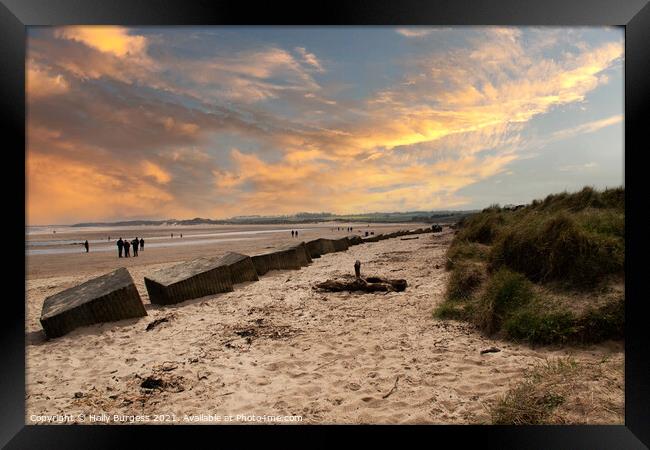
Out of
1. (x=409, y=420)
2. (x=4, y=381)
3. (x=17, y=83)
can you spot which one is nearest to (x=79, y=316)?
(x=4, y=381)

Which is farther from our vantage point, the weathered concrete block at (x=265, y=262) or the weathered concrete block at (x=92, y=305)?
the weathered concrete block at (x=265, y=262)

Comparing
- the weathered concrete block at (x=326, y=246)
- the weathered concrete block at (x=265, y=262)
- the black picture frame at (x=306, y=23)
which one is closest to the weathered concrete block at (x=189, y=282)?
the weathered concrete block at (x=265, y=262)

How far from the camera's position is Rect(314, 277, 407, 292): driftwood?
6.45 meters

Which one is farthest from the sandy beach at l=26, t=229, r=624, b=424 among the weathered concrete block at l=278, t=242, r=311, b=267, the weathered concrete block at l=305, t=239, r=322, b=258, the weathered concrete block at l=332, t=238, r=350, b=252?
the weathered concrete block at l=332, t=238, r=350, b=252

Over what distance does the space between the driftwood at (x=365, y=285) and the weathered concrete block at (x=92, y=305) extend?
3.58m

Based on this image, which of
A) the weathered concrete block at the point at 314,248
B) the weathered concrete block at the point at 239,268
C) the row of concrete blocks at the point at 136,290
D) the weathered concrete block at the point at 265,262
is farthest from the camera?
the weathered concrete block at the point at 314,248

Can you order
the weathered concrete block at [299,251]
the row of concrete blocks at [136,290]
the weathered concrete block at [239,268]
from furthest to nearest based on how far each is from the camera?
the weathered concrete block at [299,251] → the weathered concrete block at [239,268] → the row of concrete blocks at [136,290]

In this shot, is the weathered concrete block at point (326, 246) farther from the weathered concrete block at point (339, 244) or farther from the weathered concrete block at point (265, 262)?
the weathered concrete block at point (265, 262)

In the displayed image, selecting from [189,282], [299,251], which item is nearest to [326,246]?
[299,251]

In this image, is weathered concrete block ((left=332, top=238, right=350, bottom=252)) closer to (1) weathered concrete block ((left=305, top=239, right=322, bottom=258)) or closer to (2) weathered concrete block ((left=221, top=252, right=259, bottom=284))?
(1) weathered concrete block ((left=305, top=239, right=322, bottom=258))

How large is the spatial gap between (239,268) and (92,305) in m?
3.37

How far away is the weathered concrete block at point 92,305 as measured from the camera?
4.27 metres

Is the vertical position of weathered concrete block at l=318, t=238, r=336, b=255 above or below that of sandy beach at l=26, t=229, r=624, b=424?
above

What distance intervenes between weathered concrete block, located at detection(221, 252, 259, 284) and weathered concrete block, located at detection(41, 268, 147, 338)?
2442 millimetres
